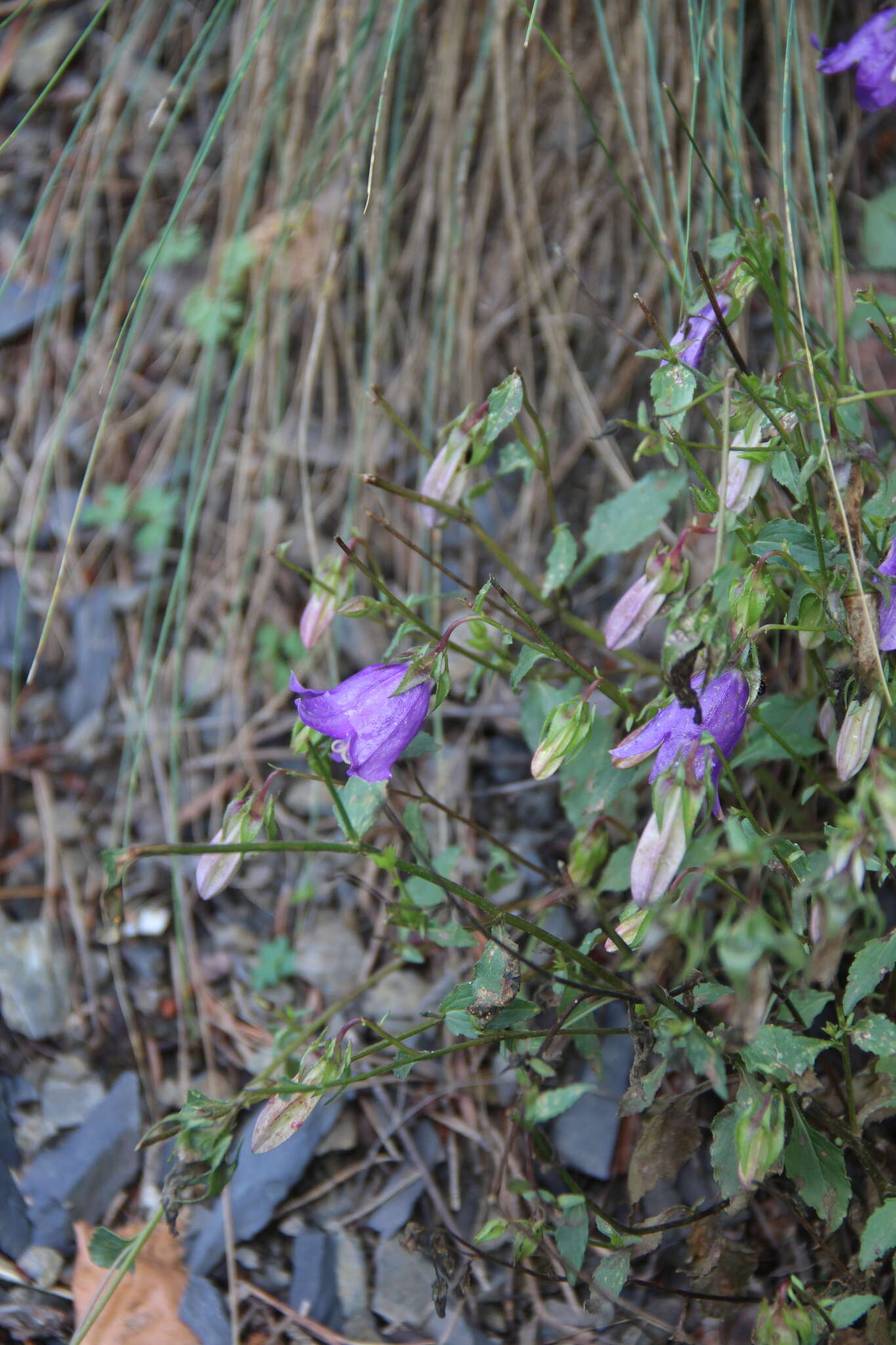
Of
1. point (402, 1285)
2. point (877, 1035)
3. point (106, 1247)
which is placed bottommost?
point (402, 1285)

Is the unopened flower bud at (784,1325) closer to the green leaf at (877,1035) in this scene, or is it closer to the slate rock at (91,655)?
the green leaf at (877,1035)

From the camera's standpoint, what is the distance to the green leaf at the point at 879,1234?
1.00 meters

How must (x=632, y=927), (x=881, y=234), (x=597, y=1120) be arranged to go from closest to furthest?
(x=632, y=927), (x=597, y=1120), (x=881, y=234)

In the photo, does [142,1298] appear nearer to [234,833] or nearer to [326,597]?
[234,833]

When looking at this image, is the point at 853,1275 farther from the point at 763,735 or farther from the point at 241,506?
the point at 241,506

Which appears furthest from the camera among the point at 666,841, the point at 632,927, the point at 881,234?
the point at 881,234

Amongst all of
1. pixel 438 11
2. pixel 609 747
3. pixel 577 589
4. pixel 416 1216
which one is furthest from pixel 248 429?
pixel 416 1216

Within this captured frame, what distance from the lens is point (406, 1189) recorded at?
5.03 ft

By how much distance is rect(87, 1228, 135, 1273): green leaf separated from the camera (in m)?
1.11

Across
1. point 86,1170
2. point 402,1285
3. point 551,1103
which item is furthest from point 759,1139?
point 86,1170

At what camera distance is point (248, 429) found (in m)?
2.19

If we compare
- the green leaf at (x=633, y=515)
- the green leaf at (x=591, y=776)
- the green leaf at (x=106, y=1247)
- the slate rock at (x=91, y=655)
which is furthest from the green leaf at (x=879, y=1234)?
the slate rock at (x=91, y=655)

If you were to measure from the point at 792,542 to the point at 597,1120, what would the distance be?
0.88m

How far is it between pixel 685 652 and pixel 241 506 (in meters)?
1.49
